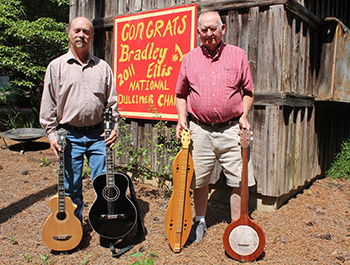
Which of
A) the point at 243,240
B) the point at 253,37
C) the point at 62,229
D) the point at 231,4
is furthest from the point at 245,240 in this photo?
the point at 231,4

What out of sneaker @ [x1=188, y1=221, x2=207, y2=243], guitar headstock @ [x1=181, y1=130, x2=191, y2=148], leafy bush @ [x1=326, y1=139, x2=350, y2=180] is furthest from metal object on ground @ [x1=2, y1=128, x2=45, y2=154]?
leafy bush @ [x1=326, y1=139, x2=350, y2=180]

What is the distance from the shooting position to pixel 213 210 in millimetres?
4430

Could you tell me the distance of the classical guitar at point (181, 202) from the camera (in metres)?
3.24

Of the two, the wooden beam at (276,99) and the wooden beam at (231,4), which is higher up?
the wooden beam at (231,4)

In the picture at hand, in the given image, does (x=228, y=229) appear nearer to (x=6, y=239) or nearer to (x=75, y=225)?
(x=75, y=225)

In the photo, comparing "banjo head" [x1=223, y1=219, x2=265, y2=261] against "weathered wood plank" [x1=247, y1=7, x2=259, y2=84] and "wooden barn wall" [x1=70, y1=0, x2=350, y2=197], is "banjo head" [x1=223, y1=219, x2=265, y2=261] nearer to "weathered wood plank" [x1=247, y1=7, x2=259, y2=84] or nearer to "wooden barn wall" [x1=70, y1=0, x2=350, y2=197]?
"wooden barn wall" [x1=70, y1=0, x2=350, y2=197]

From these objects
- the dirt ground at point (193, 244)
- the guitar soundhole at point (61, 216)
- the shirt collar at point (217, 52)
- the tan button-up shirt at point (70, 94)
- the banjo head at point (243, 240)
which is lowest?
the dirt ground at point (193, 244)

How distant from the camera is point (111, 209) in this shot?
3252mm

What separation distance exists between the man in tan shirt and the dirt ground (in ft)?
2.14

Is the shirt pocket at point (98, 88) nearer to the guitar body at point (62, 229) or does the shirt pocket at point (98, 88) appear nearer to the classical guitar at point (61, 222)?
the classical guitar at point (61, 222)

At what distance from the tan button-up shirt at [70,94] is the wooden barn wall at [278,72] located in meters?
1.89

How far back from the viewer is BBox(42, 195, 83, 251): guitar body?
3174 mm

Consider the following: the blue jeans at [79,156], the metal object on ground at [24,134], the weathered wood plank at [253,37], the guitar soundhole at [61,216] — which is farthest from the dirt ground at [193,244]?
the metal object on ground at [24,134]

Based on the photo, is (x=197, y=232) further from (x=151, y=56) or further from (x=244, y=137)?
(x=151, y=56)
